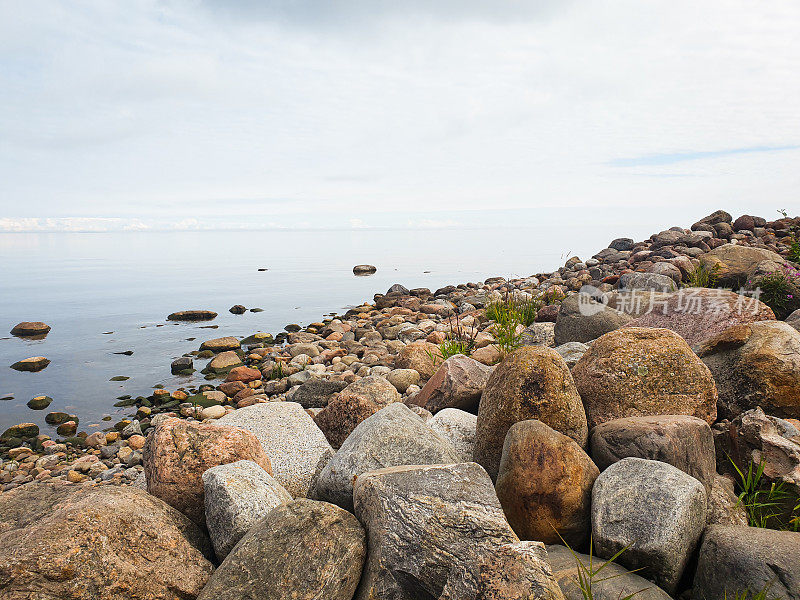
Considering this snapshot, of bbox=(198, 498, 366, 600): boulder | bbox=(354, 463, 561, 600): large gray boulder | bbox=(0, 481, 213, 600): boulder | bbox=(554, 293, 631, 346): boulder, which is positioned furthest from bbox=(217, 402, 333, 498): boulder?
bbox=(554, 293, 631, 346): boulder

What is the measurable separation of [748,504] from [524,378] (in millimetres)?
1806

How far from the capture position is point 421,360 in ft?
28.8

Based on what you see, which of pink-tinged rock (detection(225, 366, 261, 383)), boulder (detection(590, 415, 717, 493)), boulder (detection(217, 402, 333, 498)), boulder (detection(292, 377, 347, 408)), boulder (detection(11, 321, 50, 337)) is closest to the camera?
boulder (detection(590, 415, 717, 493))

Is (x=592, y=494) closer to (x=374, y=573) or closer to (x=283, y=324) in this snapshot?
(x=374, y=573)

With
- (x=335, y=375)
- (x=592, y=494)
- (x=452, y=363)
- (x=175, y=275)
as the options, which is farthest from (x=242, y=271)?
(x=592, y=494)

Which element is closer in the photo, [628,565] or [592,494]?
[628,565]

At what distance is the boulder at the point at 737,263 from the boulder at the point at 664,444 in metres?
8.10

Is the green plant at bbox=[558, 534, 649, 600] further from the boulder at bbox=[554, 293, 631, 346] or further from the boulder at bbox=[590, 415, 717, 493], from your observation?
the boulder at bbox=[554, 293, 631, 346]

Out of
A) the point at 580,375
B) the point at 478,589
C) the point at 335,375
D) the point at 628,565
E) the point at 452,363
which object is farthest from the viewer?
the point at 335,375

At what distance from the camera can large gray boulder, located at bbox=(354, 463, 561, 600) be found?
107 inches

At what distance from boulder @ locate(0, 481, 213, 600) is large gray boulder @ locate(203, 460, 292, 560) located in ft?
0.65

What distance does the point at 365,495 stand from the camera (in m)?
3.06

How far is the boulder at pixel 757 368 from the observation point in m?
4.37

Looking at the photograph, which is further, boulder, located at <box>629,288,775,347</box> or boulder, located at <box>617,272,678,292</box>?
boulder, located at <box>617,272,678,292</box>
